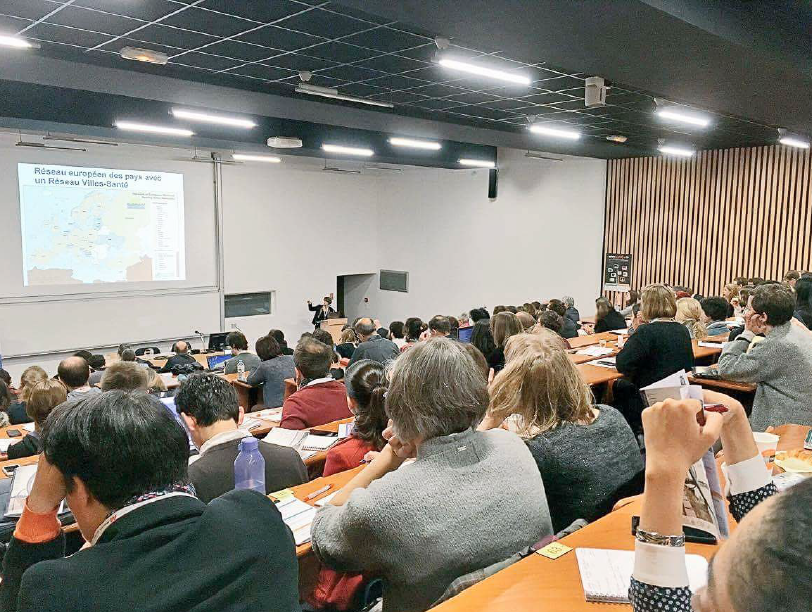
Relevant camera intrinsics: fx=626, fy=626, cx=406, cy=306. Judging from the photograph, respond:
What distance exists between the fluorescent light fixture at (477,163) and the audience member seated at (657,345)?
29.0ft

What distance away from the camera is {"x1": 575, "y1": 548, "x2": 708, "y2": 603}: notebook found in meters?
1.64

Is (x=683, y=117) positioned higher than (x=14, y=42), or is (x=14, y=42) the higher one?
(x=14, y=42)

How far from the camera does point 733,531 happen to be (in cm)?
68

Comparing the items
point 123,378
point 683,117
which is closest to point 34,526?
point 123,378

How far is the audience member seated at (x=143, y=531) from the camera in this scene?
121 cm

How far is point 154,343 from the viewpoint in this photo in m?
13.0

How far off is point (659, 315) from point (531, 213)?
934 centimetres

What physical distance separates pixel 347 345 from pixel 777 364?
17.5ft

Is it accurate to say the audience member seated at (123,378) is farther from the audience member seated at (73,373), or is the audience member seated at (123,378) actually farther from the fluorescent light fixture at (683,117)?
the fluorescent light fixture at (683,117)

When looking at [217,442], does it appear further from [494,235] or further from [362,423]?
[494,235]

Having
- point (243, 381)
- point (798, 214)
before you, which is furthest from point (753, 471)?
point (798, 214)

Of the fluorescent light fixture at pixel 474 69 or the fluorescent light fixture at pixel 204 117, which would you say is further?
the fluorescent light fixture at pixel 204 117

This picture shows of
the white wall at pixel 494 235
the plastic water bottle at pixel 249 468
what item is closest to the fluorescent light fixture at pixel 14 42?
the plastic water bottle at pixel 249 468

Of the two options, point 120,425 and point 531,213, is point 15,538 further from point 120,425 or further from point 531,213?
point 531,213
